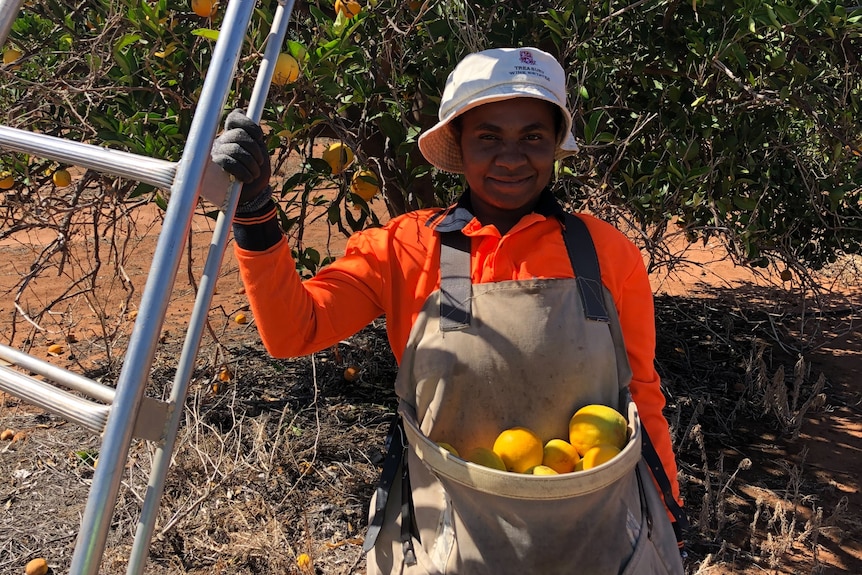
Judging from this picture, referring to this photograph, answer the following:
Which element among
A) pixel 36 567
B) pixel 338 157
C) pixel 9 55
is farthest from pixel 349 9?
pixel 36 567

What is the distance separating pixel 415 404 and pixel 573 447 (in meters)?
0.32

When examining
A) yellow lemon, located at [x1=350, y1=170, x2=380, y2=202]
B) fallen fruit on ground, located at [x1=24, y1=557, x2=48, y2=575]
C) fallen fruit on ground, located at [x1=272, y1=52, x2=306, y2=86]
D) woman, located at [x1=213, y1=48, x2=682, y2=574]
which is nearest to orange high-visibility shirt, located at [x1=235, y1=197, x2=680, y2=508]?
woman, located at [x1=213, y1=48, x2=682, y2=574]

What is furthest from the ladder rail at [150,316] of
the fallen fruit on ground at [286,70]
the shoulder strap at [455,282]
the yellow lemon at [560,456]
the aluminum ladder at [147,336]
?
the fallen fruit on ground at [286,70]

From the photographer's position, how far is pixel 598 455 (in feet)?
4.10

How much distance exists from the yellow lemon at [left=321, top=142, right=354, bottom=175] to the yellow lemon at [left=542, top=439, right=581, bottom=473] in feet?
4.61

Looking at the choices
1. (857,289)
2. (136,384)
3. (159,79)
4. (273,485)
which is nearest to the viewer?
(136,384)

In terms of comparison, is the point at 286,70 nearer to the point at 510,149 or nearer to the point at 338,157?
the point at 338,157

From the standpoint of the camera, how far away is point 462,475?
3.90 feet

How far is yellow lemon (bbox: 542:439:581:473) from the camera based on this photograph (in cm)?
129

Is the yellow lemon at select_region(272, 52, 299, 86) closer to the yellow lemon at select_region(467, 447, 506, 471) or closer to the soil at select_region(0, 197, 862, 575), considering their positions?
the soil at select_region(0, 197, 862, 575)

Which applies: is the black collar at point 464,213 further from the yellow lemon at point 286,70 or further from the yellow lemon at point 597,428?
the yellow lemon at point 286,70

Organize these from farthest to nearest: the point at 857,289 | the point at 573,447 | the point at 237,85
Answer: the point at 857,289 → the point at 237,85 → the point at 573,447

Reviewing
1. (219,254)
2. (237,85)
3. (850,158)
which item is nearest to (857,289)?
(850,158)

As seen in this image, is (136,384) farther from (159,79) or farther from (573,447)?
(159,79)
